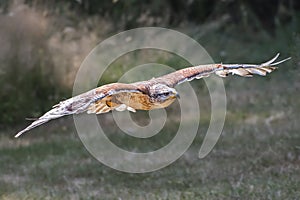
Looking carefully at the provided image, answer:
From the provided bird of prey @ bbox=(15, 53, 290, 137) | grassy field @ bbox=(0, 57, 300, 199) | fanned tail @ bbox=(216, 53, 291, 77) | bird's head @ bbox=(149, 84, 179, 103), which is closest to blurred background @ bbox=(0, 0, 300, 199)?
grassy field @ bbox=(0, 57, 300, 199)

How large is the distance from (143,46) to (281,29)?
3066mm

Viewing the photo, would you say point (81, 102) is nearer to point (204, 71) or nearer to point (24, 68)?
point (204, 71)

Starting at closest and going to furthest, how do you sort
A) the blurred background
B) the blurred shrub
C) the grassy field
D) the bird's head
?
the bird's head
the grassy field
the blurred background
the blurred shrub

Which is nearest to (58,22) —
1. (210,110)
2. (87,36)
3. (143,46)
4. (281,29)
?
(87,36)

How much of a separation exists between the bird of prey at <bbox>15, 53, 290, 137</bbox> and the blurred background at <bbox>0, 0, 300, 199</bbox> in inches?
58.4

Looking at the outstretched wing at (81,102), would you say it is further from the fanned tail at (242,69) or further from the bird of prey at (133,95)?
the fanned tail at (242,69)

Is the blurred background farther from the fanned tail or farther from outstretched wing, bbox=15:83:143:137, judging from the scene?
outstretched wing, bbox=15:83:143:137

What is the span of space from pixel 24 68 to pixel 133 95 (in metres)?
5.48

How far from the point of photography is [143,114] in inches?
401

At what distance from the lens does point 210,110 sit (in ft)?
33.4

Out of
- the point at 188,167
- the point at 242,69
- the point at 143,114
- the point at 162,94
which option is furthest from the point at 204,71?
the point at 143,114

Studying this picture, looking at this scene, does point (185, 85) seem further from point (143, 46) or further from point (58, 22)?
point (58, 22)

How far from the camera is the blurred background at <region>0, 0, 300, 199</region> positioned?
6941 millimetres

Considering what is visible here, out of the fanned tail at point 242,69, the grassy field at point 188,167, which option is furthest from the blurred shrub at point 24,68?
the fanned tail at point 242,69
